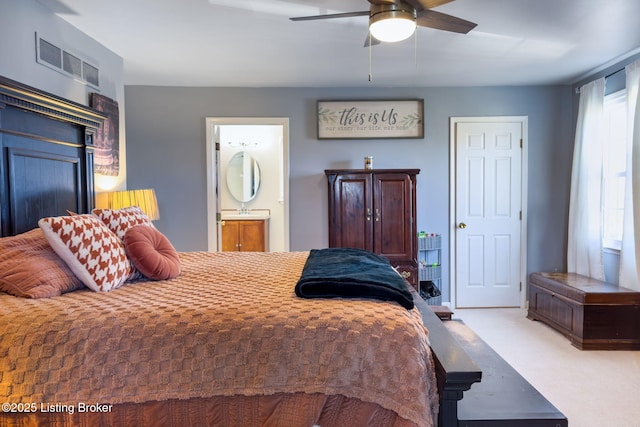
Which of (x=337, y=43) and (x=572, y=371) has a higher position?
(x=337, y=43)

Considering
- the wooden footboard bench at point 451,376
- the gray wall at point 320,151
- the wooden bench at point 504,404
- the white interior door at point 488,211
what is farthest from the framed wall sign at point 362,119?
the wooden footboard bench at point 451,376

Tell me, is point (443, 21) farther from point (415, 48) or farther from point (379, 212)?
point (379, 212)

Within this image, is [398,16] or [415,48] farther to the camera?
[415,48]

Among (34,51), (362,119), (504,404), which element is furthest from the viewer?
(362,119)

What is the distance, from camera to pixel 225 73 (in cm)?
383

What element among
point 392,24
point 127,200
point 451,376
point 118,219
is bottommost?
point 451,376

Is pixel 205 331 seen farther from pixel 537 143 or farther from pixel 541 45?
pixel 537 143

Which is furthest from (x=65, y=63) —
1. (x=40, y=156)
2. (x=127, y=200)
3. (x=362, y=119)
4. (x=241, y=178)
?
(x=241, y=178)

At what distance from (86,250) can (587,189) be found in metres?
4.29

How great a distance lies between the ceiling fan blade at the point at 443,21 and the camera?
6.85 feet

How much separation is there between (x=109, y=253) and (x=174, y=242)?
2658 mm

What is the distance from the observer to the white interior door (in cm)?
441

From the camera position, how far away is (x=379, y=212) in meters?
4.02

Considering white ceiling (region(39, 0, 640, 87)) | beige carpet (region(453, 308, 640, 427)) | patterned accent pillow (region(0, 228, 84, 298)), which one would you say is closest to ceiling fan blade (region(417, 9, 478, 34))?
white ceiling (region(39, 0, 640, 87))
